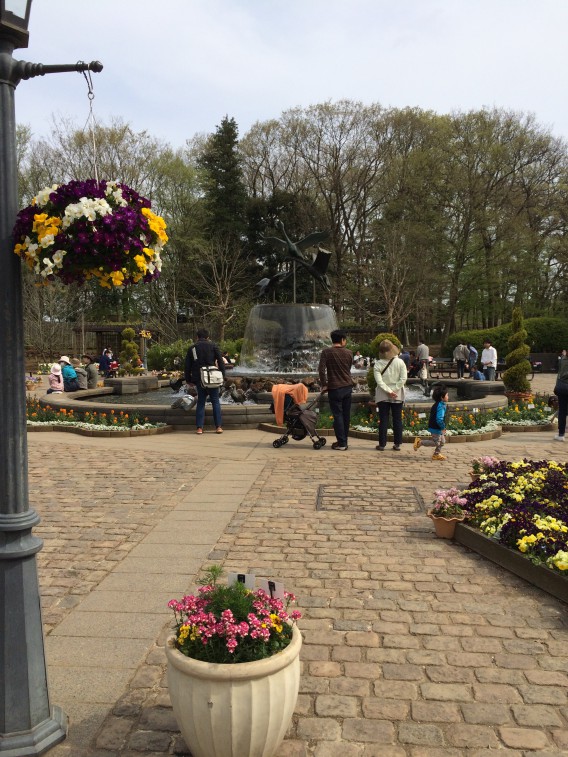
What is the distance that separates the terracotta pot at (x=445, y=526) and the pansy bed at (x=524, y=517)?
0.07m

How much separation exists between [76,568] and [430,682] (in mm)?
2976

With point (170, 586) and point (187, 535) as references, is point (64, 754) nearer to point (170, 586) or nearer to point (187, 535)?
point (170, 586)

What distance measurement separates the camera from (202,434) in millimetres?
12203

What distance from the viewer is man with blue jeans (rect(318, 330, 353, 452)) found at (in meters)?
9.99

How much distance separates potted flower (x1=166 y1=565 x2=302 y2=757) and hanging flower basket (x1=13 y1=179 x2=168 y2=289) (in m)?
1.60

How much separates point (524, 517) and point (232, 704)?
3.46 metres

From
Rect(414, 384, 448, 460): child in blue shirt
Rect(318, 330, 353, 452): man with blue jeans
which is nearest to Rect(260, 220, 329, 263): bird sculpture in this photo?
Rect(318, 330, 353, 452): man with blue jeans

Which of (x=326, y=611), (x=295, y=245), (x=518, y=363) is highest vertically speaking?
(x=295, y=245)

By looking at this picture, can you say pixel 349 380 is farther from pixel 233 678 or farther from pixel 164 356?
pixel 164 356

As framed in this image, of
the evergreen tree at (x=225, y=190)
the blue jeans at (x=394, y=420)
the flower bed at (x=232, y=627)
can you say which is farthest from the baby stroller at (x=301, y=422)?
the evergreen tree at (x=225, y=190)

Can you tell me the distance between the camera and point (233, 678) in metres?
2.45

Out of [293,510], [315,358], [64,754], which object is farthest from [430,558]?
[315,358]

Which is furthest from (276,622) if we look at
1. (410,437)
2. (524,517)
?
(410,437)

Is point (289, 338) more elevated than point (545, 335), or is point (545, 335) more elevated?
point (545, 335)
